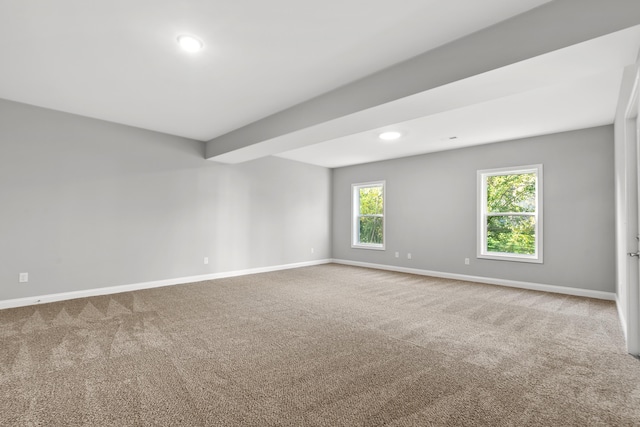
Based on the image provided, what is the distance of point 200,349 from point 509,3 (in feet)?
11.3

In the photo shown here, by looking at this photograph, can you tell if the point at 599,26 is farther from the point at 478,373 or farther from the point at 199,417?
the point at 199,417

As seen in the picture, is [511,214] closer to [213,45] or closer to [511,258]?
[511,258]

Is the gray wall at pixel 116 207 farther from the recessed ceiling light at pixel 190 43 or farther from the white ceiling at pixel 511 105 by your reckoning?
the recessed ceiling light at pixel 190 43

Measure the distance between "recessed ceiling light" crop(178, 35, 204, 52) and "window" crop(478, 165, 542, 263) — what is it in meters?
5.12

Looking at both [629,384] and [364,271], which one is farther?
[364,271]

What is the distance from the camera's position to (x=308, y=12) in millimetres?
2242

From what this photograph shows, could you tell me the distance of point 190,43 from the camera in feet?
8.55

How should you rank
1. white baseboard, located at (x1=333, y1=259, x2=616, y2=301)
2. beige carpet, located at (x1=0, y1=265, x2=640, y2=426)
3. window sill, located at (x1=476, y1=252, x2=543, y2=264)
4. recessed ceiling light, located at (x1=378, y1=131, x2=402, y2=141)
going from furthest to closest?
1. window sill, located at (x1=476, y1=252, x2=543, y2=264)
2. recessed ceiling light, located at (x1=378, y1=131, x2=402, y2=141)
3. white baseboard, located at (x1=333, y1=259, x2=616, y2=301)
4. beige carpet, located at (x1=0, y1=265, x2=640, y2=426)

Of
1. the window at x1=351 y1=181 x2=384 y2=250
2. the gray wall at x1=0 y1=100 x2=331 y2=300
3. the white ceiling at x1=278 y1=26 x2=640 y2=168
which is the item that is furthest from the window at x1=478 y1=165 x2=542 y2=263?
the gray wall at x1=0 y1=100 x2=331 y2=300

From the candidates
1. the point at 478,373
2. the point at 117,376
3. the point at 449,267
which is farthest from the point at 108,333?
the point at 449,267

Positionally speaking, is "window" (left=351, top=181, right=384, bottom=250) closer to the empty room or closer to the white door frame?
the empty room

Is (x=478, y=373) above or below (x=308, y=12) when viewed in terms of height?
below

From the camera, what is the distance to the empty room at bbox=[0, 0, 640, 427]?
2.03 meters

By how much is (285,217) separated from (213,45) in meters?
4.83
